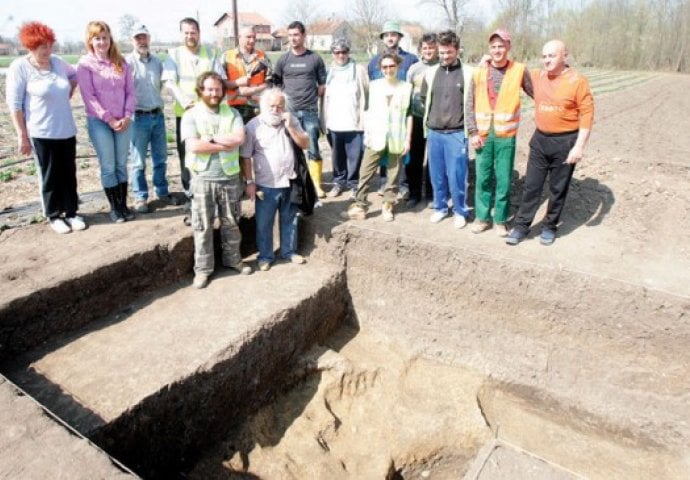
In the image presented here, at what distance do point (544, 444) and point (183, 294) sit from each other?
3.40 metres

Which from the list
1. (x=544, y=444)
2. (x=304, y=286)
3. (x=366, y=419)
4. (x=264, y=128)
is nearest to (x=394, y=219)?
(x=304, y=286)

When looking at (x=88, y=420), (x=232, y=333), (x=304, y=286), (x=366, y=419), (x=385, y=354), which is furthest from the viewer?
(x=385, y=354)

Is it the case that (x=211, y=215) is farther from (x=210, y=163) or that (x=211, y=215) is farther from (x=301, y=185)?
(x=301, y=185)

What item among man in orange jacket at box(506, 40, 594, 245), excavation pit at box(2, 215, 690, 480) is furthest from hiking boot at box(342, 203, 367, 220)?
man in orange jacket at box(506, 40, 594, 245)

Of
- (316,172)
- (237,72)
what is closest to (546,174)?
(316,172)

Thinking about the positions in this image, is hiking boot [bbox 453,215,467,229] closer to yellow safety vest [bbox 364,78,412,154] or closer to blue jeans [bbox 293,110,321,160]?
yellow safety vest [bbox 364,78,412,154]

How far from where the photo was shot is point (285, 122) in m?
4.52

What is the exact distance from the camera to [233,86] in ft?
16.6

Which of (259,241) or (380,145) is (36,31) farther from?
(380,145)

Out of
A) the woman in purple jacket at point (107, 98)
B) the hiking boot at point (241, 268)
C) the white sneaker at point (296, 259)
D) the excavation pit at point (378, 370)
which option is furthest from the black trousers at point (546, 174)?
the woman in purple jacket at point (107, 98)

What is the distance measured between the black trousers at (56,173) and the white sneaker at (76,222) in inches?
3.3

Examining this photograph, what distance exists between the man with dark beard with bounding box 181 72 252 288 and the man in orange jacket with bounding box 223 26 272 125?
847mm

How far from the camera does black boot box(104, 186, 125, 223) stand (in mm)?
4961

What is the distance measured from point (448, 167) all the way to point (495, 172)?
0.45 m
